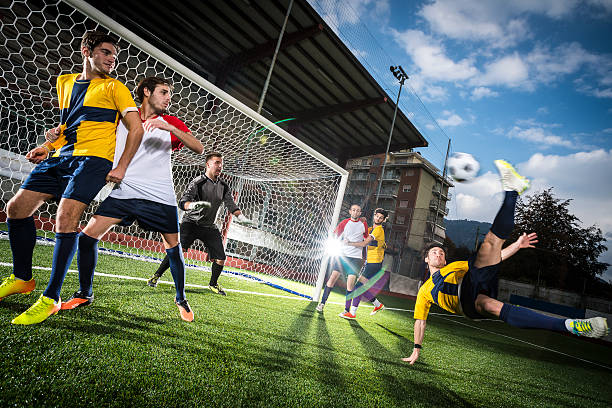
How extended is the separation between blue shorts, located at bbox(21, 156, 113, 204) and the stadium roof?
26.6 feet

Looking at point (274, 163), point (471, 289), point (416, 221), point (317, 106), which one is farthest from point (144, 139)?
point (416, 221)

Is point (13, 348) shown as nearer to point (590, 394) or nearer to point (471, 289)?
point (471, 289)

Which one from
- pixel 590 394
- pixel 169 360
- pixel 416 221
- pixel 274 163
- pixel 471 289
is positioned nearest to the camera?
pixel 169 360

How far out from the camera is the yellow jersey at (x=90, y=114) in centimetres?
193

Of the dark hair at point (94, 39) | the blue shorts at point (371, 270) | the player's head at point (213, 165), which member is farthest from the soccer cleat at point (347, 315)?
the dark hair at point (94, 39)

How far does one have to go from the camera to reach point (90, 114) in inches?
77.7

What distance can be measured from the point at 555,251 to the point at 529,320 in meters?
27.4

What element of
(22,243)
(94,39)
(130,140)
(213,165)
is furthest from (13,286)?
(213,165)

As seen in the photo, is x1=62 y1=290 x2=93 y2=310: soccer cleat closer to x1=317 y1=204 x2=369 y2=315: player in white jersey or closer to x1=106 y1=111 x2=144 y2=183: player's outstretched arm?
x1=106 y1=111 x2=144 y2=183: player's outstretched arm

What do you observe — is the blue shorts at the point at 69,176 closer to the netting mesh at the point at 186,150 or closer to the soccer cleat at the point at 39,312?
the soccer cleat at the point at 39,312

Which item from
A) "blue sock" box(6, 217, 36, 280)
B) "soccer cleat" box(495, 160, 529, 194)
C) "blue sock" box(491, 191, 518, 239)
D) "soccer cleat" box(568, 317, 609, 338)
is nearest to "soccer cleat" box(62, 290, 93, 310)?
"blue sock" box(6, 217, 36, 280)

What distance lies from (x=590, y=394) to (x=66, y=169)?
5.66 meters

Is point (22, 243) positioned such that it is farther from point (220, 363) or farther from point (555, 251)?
point (555, 251)

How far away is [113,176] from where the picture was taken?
77.1 inches
